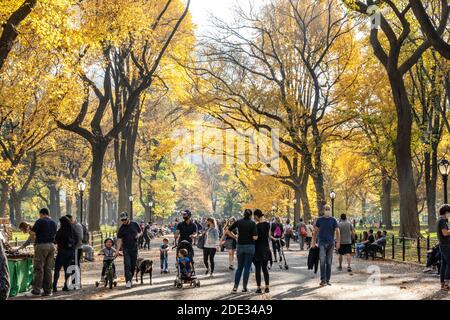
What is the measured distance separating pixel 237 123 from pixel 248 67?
4.01m

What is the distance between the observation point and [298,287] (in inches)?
670

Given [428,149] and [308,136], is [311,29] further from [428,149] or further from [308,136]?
[428,149]

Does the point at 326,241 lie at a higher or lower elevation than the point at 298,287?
higher

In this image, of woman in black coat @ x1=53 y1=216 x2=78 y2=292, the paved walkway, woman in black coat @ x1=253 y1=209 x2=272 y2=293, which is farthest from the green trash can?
woman in black coat @ x1=253 y1=209 x2=272 y2=293

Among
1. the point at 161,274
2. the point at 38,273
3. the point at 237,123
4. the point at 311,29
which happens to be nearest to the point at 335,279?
the point at 161,274

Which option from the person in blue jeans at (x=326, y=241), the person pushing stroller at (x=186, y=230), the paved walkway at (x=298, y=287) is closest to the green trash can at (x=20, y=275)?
the paved walkway at (x=298, y=287)

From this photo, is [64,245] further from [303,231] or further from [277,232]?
[303,231]

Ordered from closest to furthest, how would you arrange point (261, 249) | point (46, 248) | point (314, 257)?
point (261, 249)
point (46, 248)
point (314, 257)

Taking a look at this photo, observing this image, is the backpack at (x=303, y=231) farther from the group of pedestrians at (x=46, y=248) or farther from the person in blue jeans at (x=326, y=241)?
the group of pedestrians at (x=46, y=248)

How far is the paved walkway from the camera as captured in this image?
15.0 meters

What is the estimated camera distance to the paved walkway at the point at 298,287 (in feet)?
49.1

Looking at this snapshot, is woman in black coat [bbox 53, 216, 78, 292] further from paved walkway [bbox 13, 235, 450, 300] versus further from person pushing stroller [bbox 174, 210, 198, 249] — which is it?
person pushing stroller [bbox 174, 210, 198, 249]

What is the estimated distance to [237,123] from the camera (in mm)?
45781

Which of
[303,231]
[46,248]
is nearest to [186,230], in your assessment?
[46,248]
